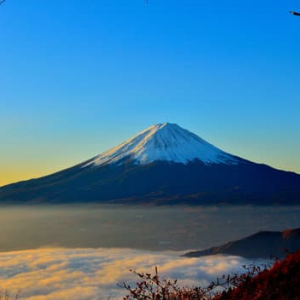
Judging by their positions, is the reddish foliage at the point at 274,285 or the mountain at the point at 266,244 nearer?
the reddish foliage at the point at 274,285

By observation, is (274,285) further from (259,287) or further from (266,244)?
(266,244)

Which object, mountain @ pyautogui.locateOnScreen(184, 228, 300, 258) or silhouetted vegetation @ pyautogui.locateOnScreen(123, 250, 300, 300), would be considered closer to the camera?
silhouetted vegetation @ pyautogui.locateOnScreen(123, 250, 300, 300)

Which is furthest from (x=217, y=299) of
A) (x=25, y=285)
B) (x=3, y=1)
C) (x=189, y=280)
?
(x=25, y=285)

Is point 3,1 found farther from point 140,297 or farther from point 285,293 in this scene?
point 285,293

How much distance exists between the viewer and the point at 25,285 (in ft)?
634

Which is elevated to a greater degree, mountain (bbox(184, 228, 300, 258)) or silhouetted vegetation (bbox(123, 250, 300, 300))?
silhouetted vegetation (bbox(123, 250, 300, 300))

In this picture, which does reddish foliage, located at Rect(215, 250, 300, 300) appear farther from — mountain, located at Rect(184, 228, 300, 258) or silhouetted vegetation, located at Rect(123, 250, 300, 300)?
mountain, located at Rect(184, 228, 300, 258)

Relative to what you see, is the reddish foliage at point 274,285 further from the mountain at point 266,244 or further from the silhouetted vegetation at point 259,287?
the mountain at point 266,244

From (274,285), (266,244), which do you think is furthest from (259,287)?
(266,244)

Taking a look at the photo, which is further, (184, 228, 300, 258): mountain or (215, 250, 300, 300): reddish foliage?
(184, 228, 300, 258): mountain

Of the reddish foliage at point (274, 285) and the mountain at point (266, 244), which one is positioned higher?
the reddish foliage at point (274, 285)

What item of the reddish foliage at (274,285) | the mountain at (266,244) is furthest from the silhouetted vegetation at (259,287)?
the mountain at (266,244)

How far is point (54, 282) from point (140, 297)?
19765cm

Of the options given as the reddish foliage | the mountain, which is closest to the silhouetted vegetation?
the reddish foliage
